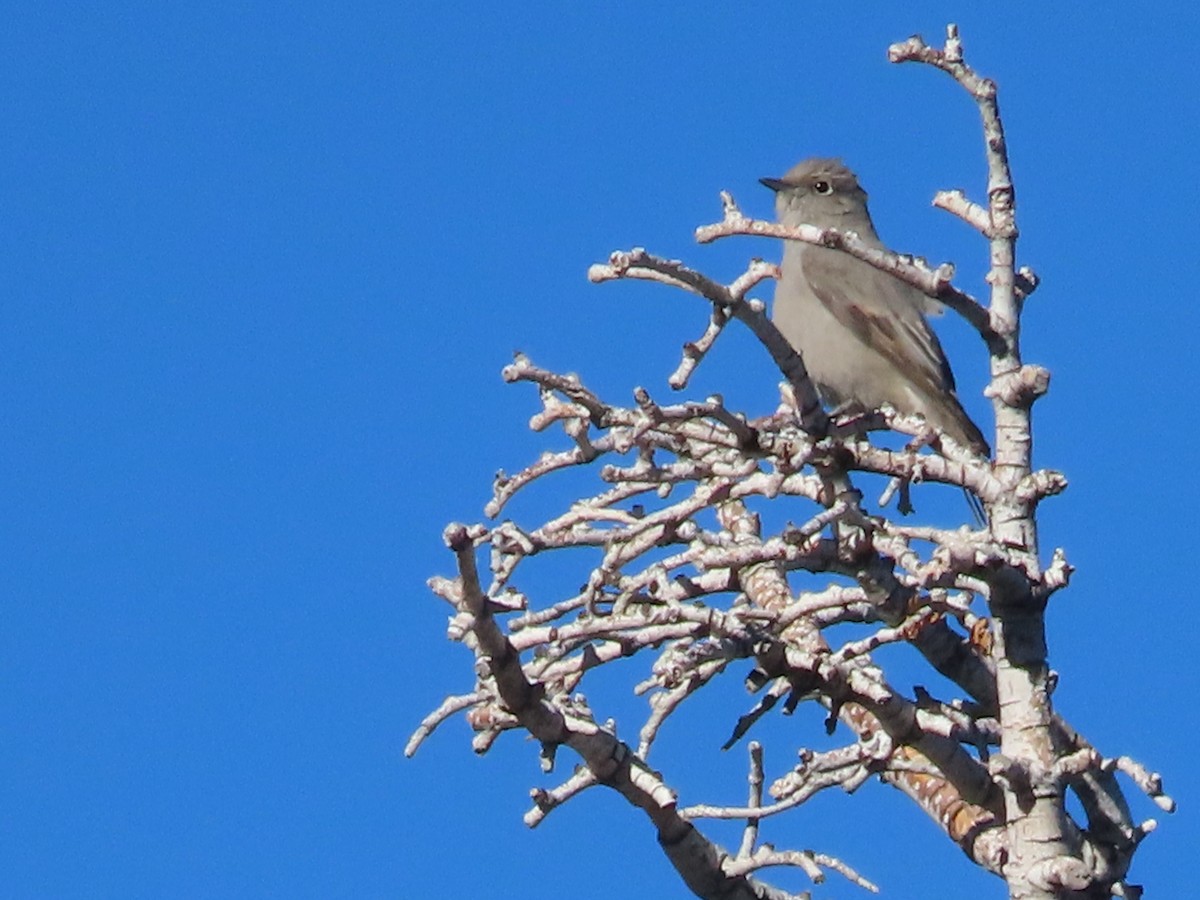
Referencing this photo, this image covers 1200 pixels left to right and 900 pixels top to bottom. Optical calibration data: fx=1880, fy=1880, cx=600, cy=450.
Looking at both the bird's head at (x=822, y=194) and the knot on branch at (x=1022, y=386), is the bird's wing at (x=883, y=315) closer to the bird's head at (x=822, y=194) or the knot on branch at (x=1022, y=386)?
the bird's head at (x=822, y=194)

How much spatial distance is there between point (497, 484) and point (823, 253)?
16.3 feet

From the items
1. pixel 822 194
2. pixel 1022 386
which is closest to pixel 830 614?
pixel 1022 386

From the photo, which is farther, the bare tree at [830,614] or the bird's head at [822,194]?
the bird's head at [822,194]

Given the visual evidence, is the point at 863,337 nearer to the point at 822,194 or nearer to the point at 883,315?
the point at 883,315

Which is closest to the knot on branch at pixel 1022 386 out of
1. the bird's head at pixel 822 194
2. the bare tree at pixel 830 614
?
the bare tree at pixel 830 614

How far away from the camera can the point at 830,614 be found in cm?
616

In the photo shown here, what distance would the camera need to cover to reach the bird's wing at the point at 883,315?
1023 cm

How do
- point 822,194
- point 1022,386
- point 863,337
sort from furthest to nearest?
point 822,194, point 863,337, point 1022,386

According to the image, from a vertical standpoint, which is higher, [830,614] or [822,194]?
[822,194]

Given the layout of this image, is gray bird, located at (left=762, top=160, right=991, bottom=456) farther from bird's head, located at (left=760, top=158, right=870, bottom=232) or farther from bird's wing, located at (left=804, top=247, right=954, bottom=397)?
bird's head, located at (left=760, top=158, right=870, bottom=232)

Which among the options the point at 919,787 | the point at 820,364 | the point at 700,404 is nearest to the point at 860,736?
the point at 919,787

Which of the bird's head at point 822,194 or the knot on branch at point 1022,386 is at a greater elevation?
the bird's head at point 822,194

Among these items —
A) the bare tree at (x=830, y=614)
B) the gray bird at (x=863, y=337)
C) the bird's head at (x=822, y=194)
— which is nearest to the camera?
the bare tree at (x=830, y=614)

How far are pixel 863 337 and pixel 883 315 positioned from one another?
0.62ft
